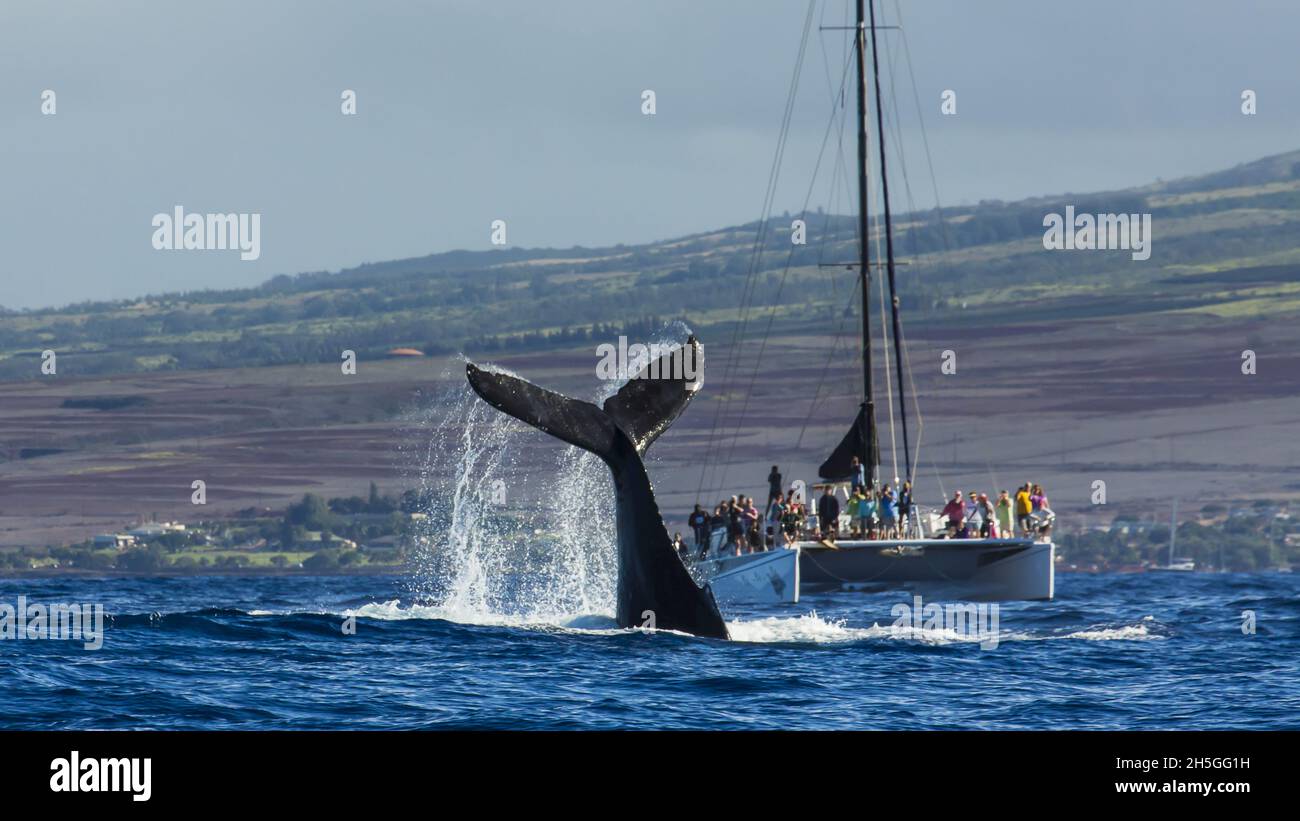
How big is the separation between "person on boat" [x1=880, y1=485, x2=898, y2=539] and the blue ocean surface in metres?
11.4

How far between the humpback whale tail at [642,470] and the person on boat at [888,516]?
1732 centimetres

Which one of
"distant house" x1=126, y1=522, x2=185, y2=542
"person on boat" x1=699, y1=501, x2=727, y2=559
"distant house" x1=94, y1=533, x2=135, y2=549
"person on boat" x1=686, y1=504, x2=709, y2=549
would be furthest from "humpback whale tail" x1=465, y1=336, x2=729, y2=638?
"distant house" x1=126, y1=522, x2=185, y2=542

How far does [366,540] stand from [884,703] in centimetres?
17171

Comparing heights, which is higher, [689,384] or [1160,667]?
[689,384]

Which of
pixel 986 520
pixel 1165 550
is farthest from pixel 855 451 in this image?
pixel 1165 550

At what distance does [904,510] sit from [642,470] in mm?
20049

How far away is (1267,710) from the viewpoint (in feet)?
58.8

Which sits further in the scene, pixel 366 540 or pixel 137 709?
pixel 366 540

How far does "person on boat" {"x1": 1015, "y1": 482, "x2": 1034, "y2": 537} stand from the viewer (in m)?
40.7

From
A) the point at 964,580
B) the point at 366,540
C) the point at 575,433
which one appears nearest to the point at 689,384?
the point at 575,433

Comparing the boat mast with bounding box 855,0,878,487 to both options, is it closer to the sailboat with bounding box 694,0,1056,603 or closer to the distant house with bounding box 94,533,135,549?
the sailboat with bounding box 694,0,1056,603
